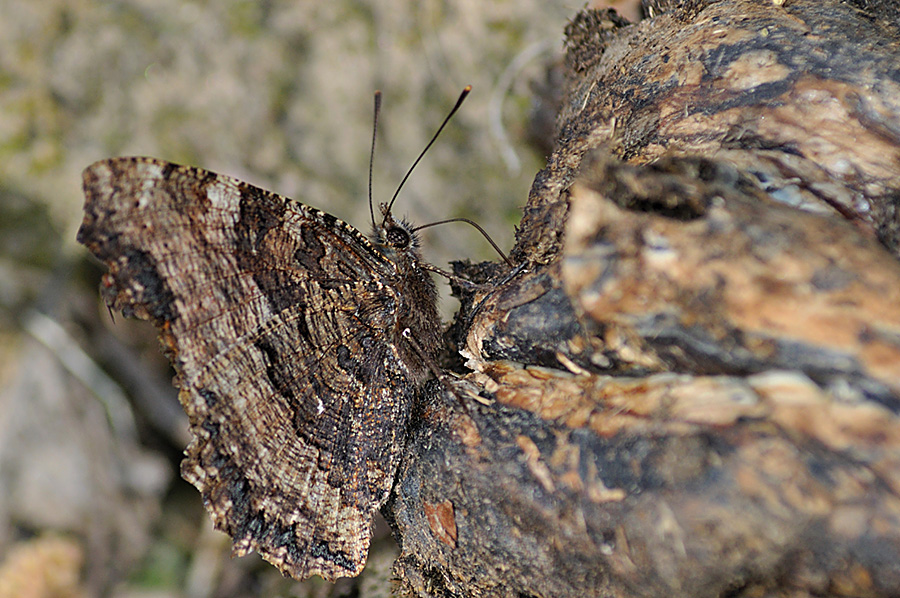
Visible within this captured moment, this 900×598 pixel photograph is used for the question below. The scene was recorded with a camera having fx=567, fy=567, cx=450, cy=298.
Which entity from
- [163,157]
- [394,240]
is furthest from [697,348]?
[163,157]

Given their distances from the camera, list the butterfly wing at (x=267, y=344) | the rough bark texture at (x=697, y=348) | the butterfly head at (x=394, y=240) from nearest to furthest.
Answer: the rough bark texture at (x=697, y=348), the butterfly wing at (x=267, y=344), the butterfly head at (x=394, y=240)

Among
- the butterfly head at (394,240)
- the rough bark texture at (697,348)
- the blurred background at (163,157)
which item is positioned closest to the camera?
the rough bark texture at (697,348)

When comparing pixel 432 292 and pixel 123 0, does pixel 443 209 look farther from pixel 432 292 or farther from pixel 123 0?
pixel 123 0

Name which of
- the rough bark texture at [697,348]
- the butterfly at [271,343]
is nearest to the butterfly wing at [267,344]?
the butterfly at [271,343]

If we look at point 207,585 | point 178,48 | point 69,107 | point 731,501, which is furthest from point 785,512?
point 69,107

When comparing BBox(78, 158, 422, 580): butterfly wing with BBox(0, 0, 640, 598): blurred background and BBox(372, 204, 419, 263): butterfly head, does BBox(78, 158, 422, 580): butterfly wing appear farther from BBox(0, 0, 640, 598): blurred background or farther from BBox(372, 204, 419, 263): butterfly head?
BBox(0, 0, 640, 598): blurred background

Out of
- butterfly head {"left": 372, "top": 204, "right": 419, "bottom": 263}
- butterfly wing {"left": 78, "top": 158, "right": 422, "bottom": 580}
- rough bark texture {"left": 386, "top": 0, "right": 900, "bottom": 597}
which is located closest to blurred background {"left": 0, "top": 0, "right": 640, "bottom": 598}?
butterfly wing {"left": 78, "top": 158, "right": 422, "bottom": 580}

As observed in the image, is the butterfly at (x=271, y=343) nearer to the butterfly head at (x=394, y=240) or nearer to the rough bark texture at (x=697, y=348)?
the butterfly head at (x=394, y=240)
